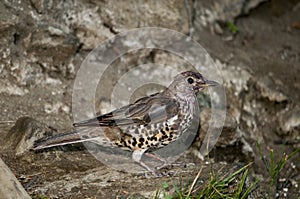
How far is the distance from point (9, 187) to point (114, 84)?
10.9 feet

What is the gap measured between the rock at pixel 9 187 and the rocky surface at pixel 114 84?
0.42 m

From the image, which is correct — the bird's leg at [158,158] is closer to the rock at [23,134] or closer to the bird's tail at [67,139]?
the bird's tail at [67,139]

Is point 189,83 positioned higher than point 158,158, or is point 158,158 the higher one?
point 189,83

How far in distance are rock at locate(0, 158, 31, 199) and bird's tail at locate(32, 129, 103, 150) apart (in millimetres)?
862

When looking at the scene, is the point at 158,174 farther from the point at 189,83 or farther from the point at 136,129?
the point at 189,83

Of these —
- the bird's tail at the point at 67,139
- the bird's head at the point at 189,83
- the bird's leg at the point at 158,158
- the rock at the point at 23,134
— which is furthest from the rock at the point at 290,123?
the rock at the point at 23,134

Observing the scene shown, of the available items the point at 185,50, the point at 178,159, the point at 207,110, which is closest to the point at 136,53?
the point at 185,50

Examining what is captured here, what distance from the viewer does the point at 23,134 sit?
613 centimetres

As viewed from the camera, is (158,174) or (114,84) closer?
(158,174)

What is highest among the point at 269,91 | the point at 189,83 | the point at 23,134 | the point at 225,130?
the point at 189,83

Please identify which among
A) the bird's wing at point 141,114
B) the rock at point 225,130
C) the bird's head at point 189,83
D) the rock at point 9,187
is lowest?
the rock at point 225,130

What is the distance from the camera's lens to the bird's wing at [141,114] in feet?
20.3

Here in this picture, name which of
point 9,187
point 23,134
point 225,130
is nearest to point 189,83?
point 225,130

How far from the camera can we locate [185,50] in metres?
8.66
